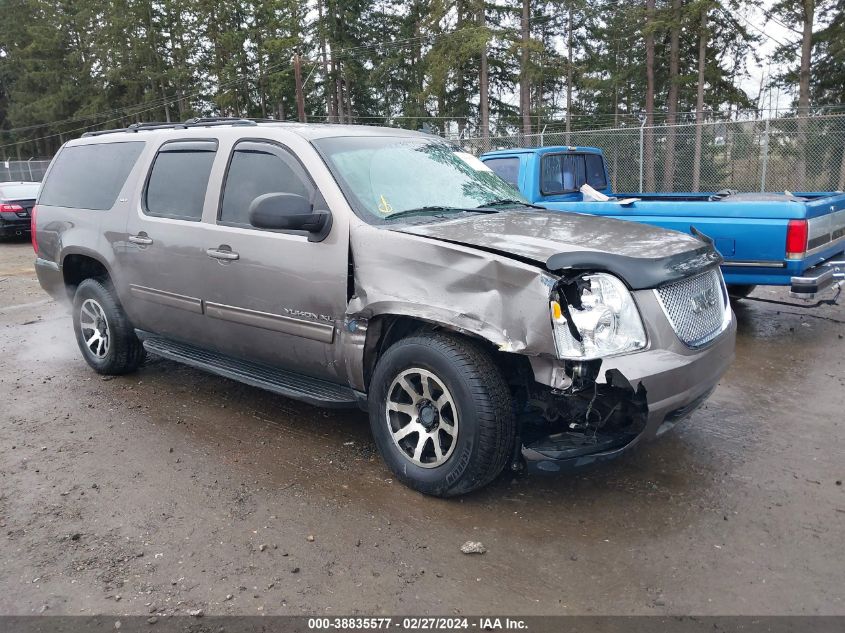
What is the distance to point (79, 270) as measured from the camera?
5.56 meters

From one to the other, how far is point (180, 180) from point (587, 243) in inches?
115

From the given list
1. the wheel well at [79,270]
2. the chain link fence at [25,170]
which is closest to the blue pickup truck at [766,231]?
Answer: the wheel well at [79,270]

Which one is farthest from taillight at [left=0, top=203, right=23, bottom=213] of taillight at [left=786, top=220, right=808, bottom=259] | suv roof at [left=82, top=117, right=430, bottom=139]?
taillight at [left=786, top=220, right=808, bottom=259]

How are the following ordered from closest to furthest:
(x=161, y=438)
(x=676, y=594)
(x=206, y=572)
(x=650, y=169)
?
(x=676, y=594) < (x=206, y=572) < (x=161, y=438) < (x=650, y=169)

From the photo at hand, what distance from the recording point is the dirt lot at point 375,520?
8.69ft

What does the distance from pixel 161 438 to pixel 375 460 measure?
4.92 ft

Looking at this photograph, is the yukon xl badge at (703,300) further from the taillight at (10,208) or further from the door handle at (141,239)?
the taillight at (10,208)

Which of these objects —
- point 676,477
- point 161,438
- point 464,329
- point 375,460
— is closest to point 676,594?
point 676,477

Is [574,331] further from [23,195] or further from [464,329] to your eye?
[23,195]

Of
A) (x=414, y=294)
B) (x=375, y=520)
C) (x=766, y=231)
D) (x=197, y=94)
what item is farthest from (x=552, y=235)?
(x=197, y=94)

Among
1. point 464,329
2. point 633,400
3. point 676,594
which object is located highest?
point 464,329

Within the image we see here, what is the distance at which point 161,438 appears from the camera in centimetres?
427

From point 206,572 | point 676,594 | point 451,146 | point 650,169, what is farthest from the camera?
point 650,169

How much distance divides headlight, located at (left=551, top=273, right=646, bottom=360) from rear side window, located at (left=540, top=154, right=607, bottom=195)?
4816 millimetres
